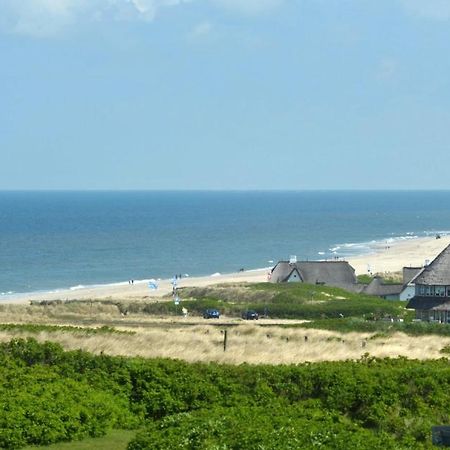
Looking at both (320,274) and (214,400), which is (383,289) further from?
(214,400)

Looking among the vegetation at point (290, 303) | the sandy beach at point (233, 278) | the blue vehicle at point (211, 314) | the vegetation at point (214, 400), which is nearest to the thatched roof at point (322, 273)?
the vegetation at point (290, 303)

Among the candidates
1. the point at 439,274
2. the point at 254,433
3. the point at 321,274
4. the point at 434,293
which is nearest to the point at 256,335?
the point at 434,293

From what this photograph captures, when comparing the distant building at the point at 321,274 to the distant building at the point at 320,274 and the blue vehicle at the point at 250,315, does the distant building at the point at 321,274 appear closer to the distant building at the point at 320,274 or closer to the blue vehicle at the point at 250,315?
the distant building at the point at 320,274

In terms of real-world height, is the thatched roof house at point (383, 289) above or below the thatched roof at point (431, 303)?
below

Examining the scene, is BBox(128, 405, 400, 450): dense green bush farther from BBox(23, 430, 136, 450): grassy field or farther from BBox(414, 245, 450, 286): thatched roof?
BBox(414, 245, 450, 286): thatched roof

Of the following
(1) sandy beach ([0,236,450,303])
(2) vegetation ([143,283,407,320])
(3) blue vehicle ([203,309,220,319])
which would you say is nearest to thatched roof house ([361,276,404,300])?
(2) vegetation ([143,283,407,320])
